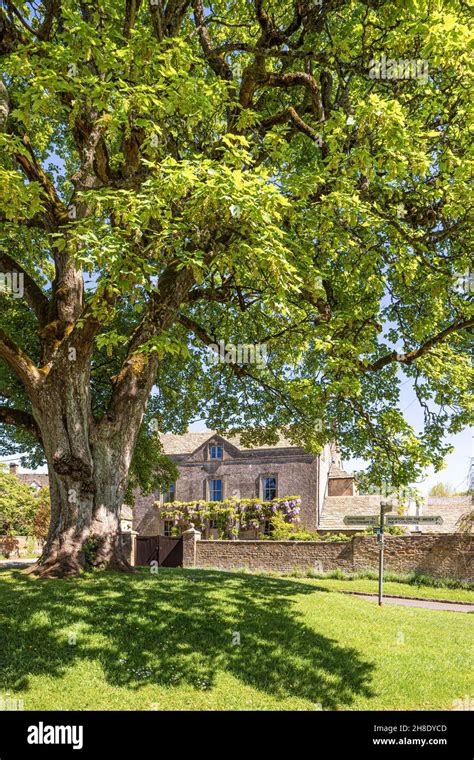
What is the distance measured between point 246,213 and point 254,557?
2201cm

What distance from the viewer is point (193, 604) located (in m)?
10.1

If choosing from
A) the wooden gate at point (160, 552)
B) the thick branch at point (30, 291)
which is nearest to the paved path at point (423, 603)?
the wooden gate at point (160, 552)

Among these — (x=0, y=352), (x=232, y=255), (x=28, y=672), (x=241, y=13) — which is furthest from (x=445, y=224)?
(x=28, y=672)

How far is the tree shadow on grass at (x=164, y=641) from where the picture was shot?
7371mm

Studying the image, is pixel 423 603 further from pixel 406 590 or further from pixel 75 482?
pixel 75 482

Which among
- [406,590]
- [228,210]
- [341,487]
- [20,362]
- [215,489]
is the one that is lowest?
[406,590]

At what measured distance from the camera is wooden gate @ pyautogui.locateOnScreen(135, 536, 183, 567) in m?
27.3

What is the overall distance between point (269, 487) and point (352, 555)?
1306cm

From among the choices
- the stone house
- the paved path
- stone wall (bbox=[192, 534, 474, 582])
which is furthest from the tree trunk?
the stone house

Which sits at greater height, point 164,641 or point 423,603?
point 164,641

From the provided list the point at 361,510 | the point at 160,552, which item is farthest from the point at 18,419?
the point at 361,510

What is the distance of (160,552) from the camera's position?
27.4 meters

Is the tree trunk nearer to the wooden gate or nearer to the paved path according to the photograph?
the paved path

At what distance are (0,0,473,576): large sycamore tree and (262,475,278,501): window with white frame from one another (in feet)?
69.1
